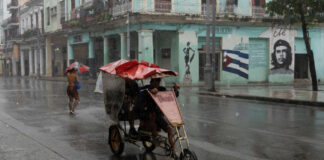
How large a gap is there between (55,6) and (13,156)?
1655 inches

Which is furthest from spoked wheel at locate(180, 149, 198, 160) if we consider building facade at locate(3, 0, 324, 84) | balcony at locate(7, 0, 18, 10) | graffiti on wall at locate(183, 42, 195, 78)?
balcony at locate(7, 0, 18, 10)

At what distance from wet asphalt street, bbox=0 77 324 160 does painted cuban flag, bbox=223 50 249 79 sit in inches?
578

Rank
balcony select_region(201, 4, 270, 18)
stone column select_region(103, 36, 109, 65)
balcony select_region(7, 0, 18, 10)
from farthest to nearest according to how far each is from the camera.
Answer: balcony select_region(7, 0, 18, 10), stone column select_region(103, 36, 109, 65), balcony select_region(201, 4, 270, 18)

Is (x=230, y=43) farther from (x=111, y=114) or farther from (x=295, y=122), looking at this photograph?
(x=111, y=114)

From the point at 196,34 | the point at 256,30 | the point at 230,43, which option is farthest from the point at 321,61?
the point at 196,34

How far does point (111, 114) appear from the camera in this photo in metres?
6.49

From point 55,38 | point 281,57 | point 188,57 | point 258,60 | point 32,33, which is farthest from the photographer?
point 32,33

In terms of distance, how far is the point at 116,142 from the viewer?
21.4 feet

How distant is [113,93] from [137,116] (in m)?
0.58

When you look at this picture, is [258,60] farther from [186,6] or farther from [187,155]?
[187,155]

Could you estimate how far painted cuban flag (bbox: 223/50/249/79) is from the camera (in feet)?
89.2

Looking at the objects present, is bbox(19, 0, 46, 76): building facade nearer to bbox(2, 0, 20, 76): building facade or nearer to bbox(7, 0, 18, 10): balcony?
bbox(2, 0, 20, 76): building facade

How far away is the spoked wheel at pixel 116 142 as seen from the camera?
636cm

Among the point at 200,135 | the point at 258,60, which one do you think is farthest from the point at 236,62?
the point at 200,135
